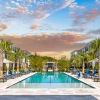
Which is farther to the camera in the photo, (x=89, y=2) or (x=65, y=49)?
(x=65, y=49)

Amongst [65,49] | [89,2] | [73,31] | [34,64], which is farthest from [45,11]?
[65,49]

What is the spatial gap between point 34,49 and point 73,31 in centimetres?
2821

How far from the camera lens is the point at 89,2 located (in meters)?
39.9

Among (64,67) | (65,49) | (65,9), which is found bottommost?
(64,67)

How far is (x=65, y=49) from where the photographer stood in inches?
2970

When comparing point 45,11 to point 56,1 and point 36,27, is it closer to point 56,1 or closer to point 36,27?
point 56,1

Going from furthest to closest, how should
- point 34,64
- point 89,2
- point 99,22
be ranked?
point 34,64 → point 99,22 → point 89,2

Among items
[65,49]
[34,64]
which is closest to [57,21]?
[34,64]

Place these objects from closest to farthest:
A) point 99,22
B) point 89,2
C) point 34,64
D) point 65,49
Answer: point 89,2 < point 99,22 < point 34,64 < point 65,49

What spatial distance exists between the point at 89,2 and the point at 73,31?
34.8ft

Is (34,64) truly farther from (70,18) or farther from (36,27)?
(70,18)

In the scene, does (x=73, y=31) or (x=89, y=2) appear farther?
(x=73, y=31)

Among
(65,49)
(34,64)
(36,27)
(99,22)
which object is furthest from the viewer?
(65,49)

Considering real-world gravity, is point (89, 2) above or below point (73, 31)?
above
